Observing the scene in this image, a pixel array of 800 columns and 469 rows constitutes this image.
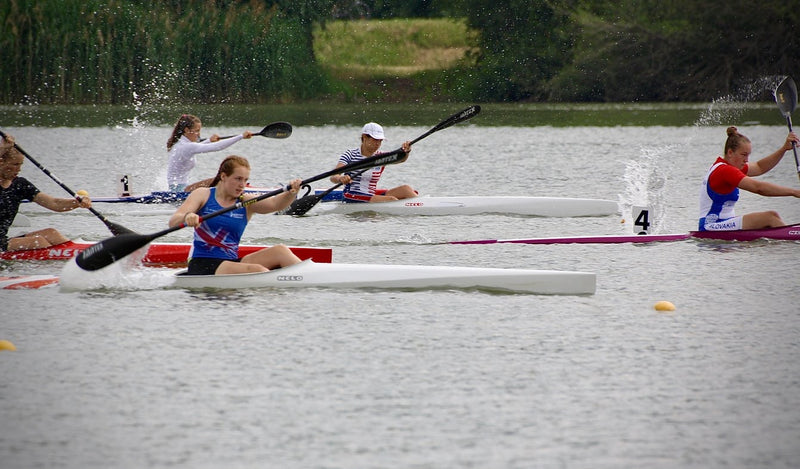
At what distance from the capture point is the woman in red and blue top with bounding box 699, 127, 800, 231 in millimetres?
11820

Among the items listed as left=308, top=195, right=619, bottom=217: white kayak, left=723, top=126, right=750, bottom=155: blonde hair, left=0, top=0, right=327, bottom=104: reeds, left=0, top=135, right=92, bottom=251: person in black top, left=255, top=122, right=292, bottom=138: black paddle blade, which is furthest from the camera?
left=0, top=0, right=327, bottom=104: reeds

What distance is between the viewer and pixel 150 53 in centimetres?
3281

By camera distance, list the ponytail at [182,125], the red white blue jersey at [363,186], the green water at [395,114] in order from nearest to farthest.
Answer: the ponytail at [182,125]
the red white blue jersey at [363,186]
the green water at [395,114]

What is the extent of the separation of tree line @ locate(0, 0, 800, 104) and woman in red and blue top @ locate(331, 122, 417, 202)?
1883 centimetres

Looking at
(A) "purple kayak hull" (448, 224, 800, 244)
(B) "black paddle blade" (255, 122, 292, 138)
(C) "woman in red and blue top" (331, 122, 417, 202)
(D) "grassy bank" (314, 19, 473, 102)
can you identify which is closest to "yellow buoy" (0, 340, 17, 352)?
(A) "purple kayak hull" (448, 224, 800, 244)

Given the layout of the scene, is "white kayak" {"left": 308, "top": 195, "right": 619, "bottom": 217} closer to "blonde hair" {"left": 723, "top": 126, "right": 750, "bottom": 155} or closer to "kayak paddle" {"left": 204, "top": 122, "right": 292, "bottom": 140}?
"kayak paddle" {"left": 204, "top": 122, "right": 292, "bottom": 140}

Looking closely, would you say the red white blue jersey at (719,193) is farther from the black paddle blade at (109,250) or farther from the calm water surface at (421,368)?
the black paddle blade at (109,250)

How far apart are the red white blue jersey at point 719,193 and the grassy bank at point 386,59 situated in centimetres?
2538

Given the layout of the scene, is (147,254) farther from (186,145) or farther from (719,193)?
(719,193)

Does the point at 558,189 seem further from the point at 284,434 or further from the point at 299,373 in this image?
the point at 284,434

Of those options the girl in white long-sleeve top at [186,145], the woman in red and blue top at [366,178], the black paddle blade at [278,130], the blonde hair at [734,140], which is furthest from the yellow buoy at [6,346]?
the black paddle blade at [278,130]

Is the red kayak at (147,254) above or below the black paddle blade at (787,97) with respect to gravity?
below

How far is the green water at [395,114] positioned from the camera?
1337 inches

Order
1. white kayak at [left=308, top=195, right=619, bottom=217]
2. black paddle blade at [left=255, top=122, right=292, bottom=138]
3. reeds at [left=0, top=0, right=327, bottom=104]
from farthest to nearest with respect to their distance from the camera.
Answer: reeds at [left=0, top=0, right=327, bottom=104], black paddle blade at [left=255, top=122, right=292, bottom=138], white kayak at [left=308, top=195, right=619, bottom=217]
